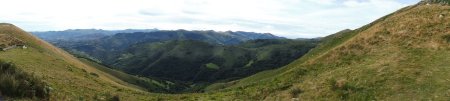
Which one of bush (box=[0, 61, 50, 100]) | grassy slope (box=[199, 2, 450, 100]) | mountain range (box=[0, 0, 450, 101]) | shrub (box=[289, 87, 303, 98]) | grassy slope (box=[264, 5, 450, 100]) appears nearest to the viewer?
bush (box=[0, 61, 50, 100])

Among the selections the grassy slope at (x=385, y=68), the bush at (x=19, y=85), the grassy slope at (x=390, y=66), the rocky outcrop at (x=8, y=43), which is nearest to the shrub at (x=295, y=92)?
the grassy slope at (x=385, y=68)

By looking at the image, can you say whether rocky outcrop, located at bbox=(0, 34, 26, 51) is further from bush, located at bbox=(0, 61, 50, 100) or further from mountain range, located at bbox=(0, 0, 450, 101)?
bush, located at bbox=(0, 61, 50, 100)

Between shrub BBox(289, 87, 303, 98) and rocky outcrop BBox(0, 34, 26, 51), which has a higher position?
rocky outcrop BBox(0, 34, 26, 51)

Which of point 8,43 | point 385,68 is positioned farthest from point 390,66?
point 8,43

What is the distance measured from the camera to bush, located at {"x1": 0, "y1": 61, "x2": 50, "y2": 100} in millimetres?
22000

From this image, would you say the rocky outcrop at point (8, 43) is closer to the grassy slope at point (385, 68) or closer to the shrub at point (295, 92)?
the grassy slope at point (385, 68)

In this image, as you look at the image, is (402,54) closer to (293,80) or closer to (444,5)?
(293,80)

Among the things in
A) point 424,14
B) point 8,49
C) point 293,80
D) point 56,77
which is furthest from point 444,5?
point 8,49

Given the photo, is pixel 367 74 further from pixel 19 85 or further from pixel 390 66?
pixel 19 85

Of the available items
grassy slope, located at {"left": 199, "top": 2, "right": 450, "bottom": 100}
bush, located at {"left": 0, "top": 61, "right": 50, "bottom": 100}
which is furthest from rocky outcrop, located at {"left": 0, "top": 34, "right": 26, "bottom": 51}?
bush, located at {"left": 0, "top": 61, "right": 50, "bottom": 100}

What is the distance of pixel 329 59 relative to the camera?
52469 millimetres

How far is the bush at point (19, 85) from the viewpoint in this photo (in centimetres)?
2200

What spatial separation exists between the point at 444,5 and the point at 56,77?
52.5 metres

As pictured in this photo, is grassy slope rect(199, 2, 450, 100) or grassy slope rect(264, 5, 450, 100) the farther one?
grassy slope rect(199, 2, 450, 100)
